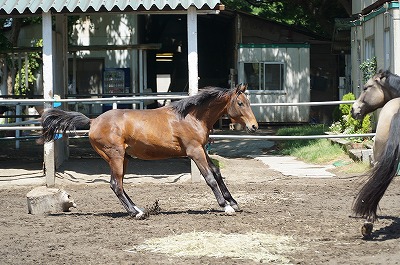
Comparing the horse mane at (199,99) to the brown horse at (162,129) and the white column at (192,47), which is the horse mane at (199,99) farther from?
the white column at (192,47)

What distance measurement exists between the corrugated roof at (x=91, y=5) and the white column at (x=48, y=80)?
0.75 feet

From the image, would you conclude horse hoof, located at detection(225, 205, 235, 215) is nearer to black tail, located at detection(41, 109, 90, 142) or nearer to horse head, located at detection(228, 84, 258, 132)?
horse head, located at detection(228, 84, 258, 132)

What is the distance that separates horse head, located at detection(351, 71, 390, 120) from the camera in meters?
8.72

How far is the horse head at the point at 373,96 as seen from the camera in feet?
28.6

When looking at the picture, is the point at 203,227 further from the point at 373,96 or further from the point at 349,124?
the point at 349,124

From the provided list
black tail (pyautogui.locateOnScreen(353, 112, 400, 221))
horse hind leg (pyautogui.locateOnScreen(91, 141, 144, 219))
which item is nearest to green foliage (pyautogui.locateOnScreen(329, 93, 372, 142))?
horse hind leg (pyautogui.locateOnScreen(91, 141, 144, 219))

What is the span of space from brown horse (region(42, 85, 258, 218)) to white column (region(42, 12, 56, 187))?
3136 millimetres

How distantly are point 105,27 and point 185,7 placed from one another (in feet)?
42.2

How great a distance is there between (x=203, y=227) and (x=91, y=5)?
20.1 feet

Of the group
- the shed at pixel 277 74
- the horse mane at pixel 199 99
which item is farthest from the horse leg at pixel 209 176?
the shed at pixel 277 74

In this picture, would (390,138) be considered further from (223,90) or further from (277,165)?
(277,165)

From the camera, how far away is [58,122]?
1005cm

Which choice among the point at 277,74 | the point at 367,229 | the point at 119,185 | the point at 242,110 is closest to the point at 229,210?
the point at 242,110

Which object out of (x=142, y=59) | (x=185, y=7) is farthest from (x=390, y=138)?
(x=142, y=59)
